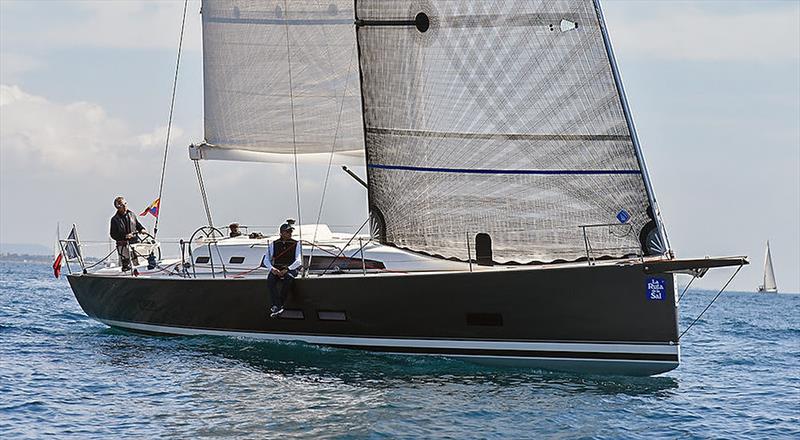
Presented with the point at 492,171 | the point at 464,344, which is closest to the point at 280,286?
the point at 464,344

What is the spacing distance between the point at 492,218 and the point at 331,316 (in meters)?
2.74

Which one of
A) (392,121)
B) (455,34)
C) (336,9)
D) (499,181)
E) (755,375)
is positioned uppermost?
(336,9)

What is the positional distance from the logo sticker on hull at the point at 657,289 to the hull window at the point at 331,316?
430cm

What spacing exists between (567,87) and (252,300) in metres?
5.66

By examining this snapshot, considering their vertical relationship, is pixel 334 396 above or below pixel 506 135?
below

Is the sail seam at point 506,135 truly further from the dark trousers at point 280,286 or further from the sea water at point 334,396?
Result: the sea water at point 334,396

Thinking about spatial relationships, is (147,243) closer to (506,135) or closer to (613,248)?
(506,135)

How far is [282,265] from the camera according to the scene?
15.7m

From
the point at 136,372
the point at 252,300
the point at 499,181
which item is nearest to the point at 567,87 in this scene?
the point at 499,181

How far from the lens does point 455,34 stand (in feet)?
48.6

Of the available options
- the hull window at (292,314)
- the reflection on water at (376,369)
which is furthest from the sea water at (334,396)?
the hull window at (292,314)

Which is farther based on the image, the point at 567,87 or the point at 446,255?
the point at 446,255

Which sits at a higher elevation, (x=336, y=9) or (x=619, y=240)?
(x=336, y=9)

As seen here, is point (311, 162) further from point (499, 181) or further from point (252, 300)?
point (499, 181)
